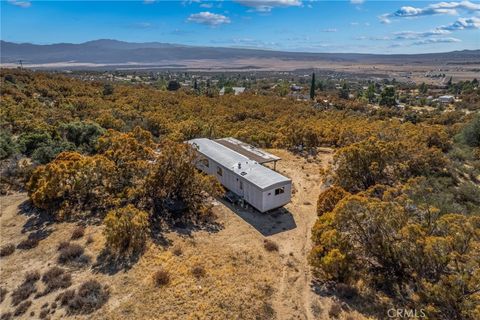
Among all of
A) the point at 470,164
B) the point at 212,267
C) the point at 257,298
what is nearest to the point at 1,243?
the point at 212,267

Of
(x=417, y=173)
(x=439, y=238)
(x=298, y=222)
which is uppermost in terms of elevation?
(x=439, y=238)

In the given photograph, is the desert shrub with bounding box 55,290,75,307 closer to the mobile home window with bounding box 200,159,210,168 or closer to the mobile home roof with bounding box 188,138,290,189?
the mobile home roof with bounding box 188,138,290,189

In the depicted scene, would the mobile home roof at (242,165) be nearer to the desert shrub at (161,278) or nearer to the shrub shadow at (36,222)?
the desert shrub at (161,278)

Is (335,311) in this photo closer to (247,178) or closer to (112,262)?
(247,178)

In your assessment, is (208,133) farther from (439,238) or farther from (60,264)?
(439,238)

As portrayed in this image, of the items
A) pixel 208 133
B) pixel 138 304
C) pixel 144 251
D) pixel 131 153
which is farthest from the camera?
pixel 208 133

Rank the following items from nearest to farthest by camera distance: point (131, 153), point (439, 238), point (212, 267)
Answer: point (439, 238)
point (212, 267)
point (131, 153)

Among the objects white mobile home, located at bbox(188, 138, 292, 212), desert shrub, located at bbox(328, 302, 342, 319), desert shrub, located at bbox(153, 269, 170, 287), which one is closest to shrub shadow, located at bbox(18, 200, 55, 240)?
desert shrub, located at bbox(153, 269, 170, 287)

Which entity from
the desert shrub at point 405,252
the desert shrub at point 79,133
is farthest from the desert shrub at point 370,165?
the desert shrub at point 79,133
